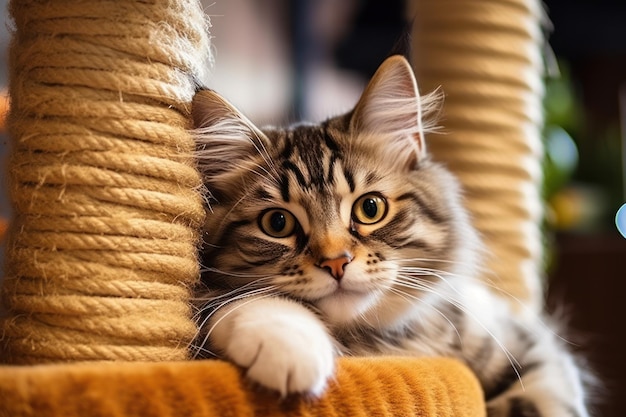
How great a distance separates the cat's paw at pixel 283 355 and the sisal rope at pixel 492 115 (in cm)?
98

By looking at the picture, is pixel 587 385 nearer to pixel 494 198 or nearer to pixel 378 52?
pixel 494 198

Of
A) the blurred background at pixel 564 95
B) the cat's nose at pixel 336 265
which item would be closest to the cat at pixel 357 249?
the cat's nose at pixel 336 265

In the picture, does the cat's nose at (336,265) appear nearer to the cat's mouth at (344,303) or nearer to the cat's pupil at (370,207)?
the cat's mouth at (344,303)

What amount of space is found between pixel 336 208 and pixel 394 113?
0.29 metres

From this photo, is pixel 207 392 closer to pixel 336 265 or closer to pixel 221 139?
pixel 336 265

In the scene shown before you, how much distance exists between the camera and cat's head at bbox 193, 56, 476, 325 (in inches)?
40.9

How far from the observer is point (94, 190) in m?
0.86

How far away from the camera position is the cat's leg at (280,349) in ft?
2.57

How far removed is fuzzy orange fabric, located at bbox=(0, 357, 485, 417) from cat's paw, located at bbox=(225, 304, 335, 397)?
0.02 m

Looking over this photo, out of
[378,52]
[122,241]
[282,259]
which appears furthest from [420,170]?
[378,52]

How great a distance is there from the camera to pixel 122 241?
0.86 meters

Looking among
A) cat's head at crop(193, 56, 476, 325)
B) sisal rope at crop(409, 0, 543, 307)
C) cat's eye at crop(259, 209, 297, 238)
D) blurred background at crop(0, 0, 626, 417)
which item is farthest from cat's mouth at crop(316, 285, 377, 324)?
blurred background at crop(0, 0, 626, 417)

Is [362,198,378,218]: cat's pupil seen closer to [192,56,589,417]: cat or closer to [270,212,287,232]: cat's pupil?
[192,56,589,417]: cat

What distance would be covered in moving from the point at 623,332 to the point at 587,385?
159cm
